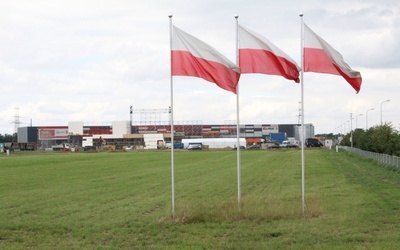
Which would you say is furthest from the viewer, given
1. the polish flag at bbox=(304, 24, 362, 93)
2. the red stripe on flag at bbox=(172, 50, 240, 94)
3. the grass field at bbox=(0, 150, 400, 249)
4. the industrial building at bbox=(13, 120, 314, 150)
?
the industrial building at bbox=(13, 120, 314, 150)

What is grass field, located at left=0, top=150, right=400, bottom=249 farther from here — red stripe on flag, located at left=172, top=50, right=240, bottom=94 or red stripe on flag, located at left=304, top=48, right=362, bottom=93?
red stripe on flag, located at left=304, top=48, right=362, bottom=93

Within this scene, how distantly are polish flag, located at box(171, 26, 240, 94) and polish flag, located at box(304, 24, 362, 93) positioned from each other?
6.99ft

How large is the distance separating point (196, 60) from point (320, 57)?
3458mm

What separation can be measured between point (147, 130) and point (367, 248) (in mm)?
169806

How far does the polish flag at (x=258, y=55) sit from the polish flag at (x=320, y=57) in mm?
722

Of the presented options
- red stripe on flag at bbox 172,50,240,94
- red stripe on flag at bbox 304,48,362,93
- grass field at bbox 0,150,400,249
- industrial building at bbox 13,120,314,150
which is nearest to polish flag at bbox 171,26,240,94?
red stripe on flag at bbox 172,50,240,94

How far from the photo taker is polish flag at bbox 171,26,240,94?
51.8ft

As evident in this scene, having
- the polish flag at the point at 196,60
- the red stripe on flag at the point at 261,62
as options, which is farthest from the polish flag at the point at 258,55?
the polish flag at the point at 196,60

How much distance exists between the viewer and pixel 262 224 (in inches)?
593

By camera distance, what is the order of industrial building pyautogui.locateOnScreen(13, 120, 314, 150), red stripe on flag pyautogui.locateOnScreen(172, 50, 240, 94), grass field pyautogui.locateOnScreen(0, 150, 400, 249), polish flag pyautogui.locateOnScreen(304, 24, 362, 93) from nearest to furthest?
grass field pyautogui.locateOnScreen(0, 150, 400, 249) < red stripe on flag pyautogui.locateOnScreen(172, 50, 240, 94) < polish flag pyautogui.locateOnScreen(304, 24, 362, 93) < industrial building pyautogui.locateOnScreen(13, 120, 314, 150)

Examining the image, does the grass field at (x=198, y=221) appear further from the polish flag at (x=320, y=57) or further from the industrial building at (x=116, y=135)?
the industrial building at (x=116, y=135)

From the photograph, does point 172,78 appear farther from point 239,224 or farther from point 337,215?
point 337,215

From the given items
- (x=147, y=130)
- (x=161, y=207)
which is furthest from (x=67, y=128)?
(x=161, y=207)

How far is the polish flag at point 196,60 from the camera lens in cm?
1577
